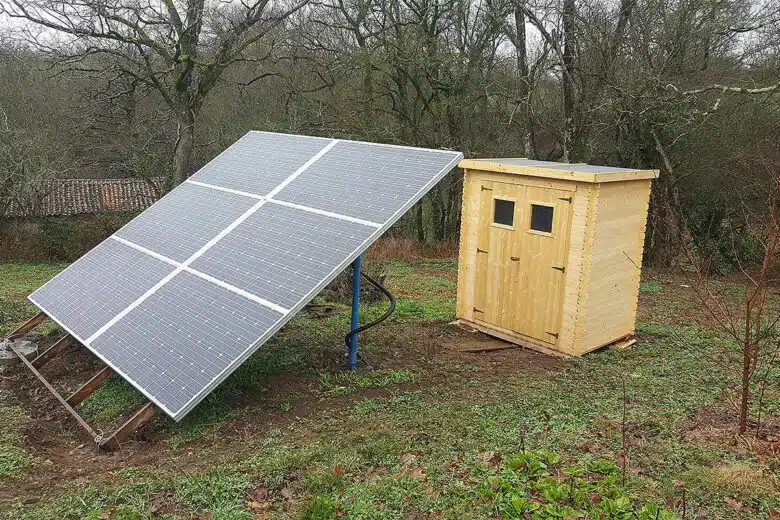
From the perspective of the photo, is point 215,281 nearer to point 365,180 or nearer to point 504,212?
point 365,180

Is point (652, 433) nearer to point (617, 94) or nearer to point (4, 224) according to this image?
point (617, 94)

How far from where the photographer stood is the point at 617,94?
14648mm

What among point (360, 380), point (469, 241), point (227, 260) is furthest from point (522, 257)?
point (227, 260)

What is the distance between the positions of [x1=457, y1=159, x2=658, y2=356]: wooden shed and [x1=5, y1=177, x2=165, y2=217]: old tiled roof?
527 inches

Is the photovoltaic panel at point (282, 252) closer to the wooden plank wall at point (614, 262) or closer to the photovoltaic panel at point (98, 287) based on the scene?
the photovoltaic panel at point (98, 287)

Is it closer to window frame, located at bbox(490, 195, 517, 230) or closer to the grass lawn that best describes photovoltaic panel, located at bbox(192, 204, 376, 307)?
the grass lawn

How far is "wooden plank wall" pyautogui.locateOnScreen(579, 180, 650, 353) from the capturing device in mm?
7285

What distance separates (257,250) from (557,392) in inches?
133

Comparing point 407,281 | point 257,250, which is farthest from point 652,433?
point 407,281

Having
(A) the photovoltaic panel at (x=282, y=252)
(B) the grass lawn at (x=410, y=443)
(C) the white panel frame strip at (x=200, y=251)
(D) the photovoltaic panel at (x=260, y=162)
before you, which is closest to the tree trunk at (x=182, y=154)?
(D) the photovoltaic panel at (x=260, y=162)

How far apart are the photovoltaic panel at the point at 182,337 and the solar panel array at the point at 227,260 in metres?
0.01

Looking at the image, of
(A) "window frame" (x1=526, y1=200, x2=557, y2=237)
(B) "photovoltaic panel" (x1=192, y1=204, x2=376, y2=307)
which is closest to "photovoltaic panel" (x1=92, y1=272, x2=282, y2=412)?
(B) "photovoltaic panel" (x1=192, y1=204, x2=376, y2=307)

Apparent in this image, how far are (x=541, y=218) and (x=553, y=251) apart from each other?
0.45 metres

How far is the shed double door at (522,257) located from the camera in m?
7.46
